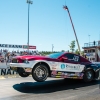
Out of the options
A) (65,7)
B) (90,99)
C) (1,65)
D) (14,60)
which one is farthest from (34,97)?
(65,7)

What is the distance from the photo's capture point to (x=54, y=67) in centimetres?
835

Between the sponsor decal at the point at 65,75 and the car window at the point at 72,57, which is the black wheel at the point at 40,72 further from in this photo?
the car window at the point at 72,57

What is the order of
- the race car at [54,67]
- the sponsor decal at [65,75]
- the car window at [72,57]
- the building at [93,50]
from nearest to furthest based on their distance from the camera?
the race car at [54,67]
the sponsor decal at [65,75]
the car window at [72,57]
the building at [93,50]

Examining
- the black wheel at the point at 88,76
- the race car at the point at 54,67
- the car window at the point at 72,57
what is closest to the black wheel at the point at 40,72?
the race car at the point at 54,67

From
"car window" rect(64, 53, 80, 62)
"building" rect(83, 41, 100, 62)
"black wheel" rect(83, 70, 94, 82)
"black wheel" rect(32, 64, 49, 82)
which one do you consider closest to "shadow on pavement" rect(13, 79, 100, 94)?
"black wheel" rect(32, 64, 49, 82)

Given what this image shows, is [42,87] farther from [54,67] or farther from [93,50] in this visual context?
[93,50]

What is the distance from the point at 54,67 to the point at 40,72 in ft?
2.52

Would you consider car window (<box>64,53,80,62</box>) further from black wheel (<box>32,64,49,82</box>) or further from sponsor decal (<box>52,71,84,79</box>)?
black wheel (<box>32,64,49,82</box>)

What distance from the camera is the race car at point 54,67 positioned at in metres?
7.74

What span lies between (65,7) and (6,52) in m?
12.3

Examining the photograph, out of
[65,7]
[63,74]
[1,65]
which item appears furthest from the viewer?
[65,7]

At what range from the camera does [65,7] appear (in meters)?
28.5

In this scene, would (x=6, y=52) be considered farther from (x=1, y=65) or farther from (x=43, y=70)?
(x=43, y=70)

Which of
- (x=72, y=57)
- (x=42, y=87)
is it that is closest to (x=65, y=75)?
(x=72, y=57)
